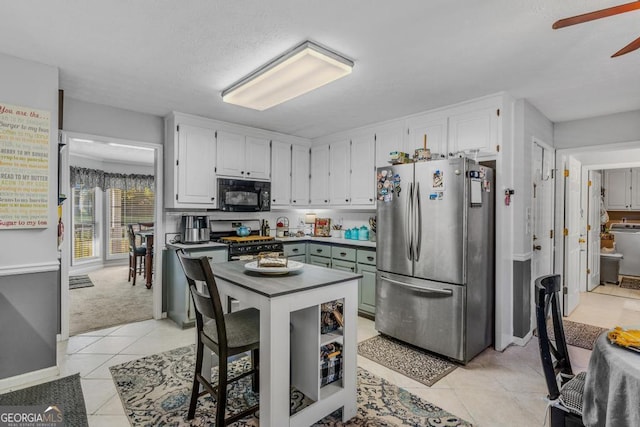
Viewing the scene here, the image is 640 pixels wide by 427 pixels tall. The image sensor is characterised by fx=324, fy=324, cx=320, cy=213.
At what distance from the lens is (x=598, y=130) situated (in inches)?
145

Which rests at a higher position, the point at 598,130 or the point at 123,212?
the point at 598,130

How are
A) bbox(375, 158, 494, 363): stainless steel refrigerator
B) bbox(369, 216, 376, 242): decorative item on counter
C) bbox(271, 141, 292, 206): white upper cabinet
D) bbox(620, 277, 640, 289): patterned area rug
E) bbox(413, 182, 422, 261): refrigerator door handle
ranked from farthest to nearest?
bbox(620, 277, 640, 289): patterned area rug < bbox(271, 141, 292, 206): white upper cabinet < bbox(369, 216, 376, 242): decorative item on counter < bbox(413, 182, 422, 261): refrigerator door handle < bbox(375, 158, 494, 363): stainless steel refrigerator

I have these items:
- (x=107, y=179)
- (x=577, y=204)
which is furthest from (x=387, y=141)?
(x=107, y=179)

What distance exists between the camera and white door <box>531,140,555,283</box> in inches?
137

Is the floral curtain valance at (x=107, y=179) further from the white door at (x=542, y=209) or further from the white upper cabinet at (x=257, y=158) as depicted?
the white door at (x=542, y=209)

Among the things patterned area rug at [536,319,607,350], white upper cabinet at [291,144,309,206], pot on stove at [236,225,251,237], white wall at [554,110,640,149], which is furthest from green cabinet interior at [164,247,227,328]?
white wall at [554,110,640,149]

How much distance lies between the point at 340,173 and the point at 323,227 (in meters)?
1.01

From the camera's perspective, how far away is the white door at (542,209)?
3.48 meters

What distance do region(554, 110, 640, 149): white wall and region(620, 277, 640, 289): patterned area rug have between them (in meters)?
3.53

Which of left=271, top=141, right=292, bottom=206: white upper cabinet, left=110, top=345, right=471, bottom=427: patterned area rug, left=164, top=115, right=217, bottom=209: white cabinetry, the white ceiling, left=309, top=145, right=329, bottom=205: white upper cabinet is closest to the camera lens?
the white ceiling

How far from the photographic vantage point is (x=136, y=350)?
3.09m

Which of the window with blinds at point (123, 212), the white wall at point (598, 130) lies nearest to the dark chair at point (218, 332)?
the white wall at point (598, 130)

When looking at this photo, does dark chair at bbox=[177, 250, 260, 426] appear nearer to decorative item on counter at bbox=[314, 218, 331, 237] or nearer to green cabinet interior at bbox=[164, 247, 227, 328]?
green cabinet interior at bbox=[164, 247, 227, 328]

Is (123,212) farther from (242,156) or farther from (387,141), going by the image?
(387,141)
